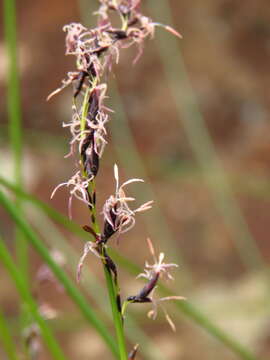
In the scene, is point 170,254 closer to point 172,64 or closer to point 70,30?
point 172,64

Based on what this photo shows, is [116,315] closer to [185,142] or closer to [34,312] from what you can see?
[34,312]

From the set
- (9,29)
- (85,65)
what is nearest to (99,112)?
(85,65)

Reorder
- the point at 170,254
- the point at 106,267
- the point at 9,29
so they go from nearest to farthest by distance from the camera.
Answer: the point at 106,267, the point at 9,29, the point at 170,254

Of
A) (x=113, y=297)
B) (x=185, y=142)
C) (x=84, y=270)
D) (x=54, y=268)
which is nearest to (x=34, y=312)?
(x=54, y=268)

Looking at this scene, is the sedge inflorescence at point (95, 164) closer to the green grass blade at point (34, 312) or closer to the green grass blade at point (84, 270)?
the green grass blade at point (34, 312)

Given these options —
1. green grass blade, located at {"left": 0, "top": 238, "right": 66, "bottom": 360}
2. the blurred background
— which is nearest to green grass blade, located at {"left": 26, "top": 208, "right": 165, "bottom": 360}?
the blurred background

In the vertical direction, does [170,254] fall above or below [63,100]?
below

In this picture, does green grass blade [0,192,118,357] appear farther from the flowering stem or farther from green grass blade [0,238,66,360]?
the flowering stem

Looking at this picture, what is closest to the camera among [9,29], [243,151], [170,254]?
[9,29]

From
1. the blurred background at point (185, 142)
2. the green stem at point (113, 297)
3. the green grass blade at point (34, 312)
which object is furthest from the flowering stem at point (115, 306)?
the blurred background at point (185, 142)
